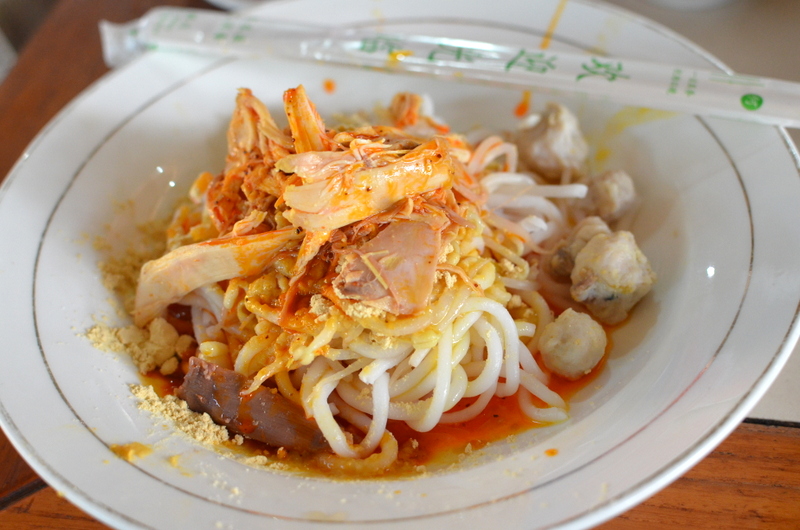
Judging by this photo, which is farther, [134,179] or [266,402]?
[134,179]

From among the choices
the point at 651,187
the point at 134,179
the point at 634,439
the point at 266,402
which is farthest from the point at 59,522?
the point at 651,187

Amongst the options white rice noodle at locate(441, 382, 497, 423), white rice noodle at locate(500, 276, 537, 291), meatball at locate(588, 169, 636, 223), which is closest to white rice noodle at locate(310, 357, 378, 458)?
white rice noodle at locate(441, 382, 497, 423)

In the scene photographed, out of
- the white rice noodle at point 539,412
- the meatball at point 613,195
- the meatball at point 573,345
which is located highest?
the meatball at point 613,195

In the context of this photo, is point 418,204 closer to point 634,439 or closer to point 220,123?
point 634,439

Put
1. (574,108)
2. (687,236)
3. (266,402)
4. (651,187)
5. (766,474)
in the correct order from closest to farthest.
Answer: (766,474)
(266,402)
(687,236)
(651,187)
(574,108)

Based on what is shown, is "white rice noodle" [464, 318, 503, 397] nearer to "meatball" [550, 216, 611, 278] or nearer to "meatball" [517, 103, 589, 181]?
"meatball" [550, 216, 611, 278]

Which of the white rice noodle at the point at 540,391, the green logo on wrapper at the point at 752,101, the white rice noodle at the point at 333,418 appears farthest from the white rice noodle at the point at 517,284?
the green logo on wrapper at the point at 752,101

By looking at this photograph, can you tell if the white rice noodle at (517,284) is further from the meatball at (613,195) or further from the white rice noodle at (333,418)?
the white rice noodle at (333,418)
